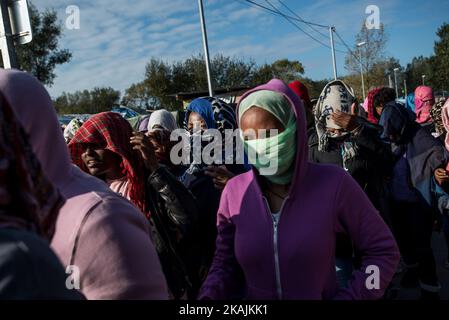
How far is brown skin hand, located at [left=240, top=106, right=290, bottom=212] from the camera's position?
71.2 inches

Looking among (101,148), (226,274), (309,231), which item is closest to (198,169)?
(101,148)

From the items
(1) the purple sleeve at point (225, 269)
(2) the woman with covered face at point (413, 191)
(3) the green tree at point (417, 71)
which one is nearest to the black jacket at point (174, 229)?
(1) the purple sleeve at point (225, 269)

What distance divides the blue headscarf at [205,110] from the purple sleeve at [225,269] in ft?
4.12

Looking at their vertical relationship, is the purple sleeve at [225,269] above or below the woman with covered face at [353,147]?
below

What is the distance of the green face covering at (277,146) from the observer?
1.77 m

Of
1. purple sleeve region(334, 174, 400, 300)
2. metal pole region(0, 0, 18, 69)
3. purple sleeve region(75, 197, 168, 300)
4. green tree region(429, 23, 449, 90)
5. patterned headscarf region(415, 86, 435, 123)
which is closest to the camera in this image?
purple sleeve region(75, 197, 168, 300)

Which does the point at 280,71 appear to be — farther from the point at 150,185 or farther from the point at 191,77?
the point at 150,185

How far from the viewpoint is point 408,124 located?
4105mm

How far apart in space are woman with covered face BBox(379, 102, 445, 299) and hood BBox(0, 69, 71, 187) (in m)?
3.56

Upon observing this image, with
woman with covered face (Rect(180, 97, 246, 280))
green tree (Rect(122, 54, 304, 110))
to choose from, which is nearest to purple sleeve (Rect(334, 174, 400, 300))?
woman with covered face (Rect(180, 97, 246, 280))

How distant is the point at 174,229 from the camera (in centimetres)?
218

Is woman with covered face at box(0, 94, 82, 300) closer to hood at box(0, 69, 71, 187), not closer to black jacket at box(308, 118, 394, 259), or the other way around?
hood at box(0, 69, 71, 187)

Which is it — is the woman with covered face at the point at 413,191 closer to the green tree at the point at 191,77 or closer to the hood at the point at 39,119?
the hood at the point at 39,119

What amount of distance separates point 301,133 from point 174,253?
95cm
